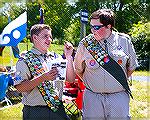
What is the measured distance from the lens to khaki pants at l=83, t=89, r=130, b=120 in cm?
213

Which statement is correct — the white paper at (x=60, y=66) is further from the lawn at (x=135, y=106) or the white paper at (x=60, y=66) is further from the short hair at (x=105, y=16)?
the lawn at (x=135, y=106)

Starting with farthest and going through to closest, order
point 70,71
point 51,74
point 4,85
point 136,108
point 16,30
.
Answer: point 136,108 → point 4,85 → point 16,30 → point 70,71 → point 51,74

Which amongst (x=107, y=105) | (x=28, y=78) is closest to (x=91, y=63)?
(x=107, y=105)

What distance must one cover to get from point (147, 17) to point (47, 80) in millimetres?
1443

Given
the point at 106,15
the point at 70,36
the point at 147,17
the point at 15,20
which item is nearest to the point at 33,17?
the point at 15,20

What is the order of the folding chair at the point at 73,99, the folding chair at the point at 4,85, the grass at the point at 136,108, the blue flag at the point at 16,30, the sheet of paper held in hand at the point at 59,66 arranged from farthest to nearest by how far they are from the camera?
the folding chair at the point at 4,85 < the grass at the point at 136,108 < the folding chair at the point at 73,99 < the blue flag at the point at 16,30 < the sheet of paper held in hand at the point at 59,66

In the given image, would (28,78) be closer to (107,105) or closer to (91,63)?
(91,63)

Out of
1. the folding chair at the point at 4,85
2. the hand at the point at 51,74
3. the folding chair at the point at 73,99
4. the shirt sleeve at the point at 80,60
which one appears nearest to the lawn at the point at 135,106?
the folding chair at the point at 4,85

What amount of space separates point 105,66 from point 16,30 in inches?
52.4

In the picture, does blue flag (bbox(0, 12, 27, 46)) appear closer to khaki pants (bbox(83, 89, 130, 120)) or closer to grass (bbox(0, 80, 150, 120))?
grass (bbox(0, 80, 150, 120))

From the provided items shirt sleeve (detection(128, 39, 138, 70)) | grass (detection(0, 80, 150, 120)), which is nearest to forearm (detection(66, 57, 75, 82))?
shirt sleeve (detection(128, 39, 138, 70))

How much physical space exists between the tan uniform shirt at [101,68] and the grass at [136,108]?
184cm

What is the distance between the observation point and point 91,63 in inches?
84.4

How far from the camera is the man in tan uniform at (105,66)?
6.95 ft
